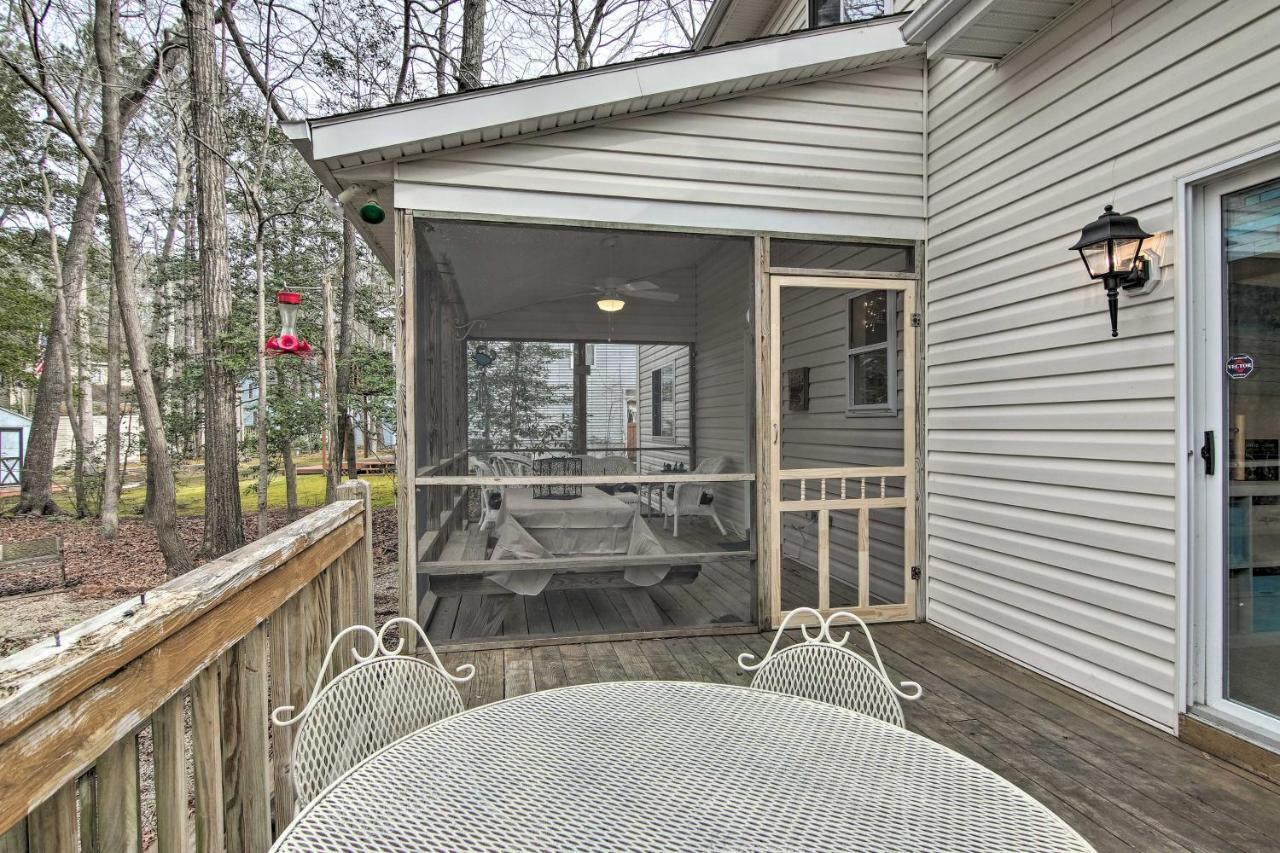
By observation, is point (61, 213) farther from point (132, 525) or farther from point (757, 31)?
point (757, 31)

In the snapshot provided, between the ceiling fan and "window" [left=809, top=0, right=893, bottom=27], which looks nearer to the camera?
the ceiling fan

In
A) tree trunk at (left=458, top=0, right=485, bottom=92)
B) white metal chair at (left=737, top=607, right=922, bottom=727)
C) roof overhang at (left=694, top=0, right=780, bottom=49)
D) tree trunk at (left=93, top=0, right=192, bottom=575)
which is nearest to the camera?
white metal chair at (left=737, top=607, right=922, bottom=727)

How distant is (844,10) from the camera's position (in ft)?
16.6

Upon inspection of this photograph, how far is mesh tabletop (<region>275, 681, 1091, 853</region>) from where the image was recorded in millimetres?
1052

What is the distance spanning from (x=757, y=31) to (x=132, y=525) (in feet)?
41.3

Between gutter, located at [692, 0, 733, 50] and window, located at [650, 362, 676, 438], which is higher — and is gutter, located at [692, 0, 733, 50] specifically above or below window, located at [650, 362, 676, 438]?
above

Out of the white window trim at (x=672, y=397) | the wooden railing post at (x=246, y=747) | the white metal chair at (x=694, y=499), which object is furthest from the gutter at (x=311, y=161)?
the wooden railing post at (x=246, y=747)

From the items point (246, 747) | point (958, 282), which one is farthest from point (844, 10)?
point (246, 747)

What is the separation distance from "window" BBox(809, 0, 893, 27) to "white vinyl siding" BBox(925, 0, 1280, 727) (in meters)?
1.39

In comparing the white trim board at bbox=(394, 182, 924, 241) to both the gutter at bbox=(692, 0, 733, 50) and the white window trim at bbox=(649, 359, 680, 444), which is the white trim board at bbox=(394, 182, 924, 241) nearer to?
the white window trim at bbox=(649, 359, 680, 444)

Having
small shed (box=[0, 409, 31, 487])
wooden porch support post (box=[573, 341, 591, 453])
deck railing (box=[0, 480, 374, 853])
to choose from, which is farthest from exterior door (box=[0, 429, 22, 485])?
deck railing (box=[0, 480, 374, 853])

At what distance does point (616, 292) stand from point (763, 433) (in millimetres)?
1126

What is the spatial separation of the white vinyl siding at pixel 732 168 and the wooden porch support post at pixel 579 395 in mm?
724

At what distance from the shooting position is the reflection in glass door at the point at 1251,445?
2.12 metres
